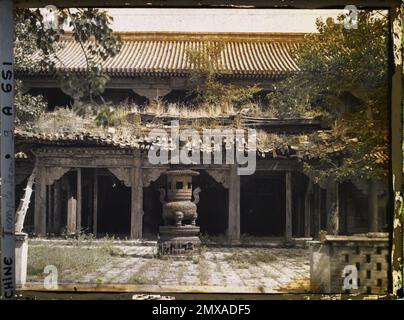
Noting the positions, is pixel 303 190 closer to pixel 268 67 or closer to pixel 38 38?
pixel 268 67

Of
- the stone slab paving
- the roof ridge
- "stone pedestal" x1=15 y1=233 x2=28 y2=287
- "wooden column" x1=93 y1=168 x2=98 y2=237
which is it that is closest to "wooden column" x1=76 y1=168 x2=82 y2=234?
"wooden column" x1=93 y1=168 x2=98 y2=237

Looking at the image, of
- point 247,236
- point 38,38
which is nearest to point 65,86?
point 38,38

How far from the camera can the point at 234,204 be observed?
6973 millimetres

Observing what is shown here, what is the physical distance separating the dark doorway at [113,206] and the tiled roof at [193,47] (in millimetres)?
1412

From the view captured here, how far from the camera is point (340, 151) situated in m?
6.66

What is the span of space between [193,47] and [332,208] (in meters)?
2.64

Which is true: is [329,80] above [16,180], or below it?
above

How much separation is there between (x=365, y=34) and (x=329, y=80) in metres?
0.68

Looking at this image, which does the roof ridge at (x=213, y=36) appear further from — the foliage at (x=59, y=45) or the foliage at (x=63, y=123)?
the foliage at (x=63, y=123)

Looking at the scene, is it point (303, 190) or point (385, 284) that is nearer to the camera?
point (385, 284)

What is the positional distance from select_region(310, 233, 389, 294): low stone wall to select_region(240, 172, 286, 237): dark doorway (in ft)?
2.17

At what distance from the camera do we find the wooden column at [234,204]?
6836 millimetres
